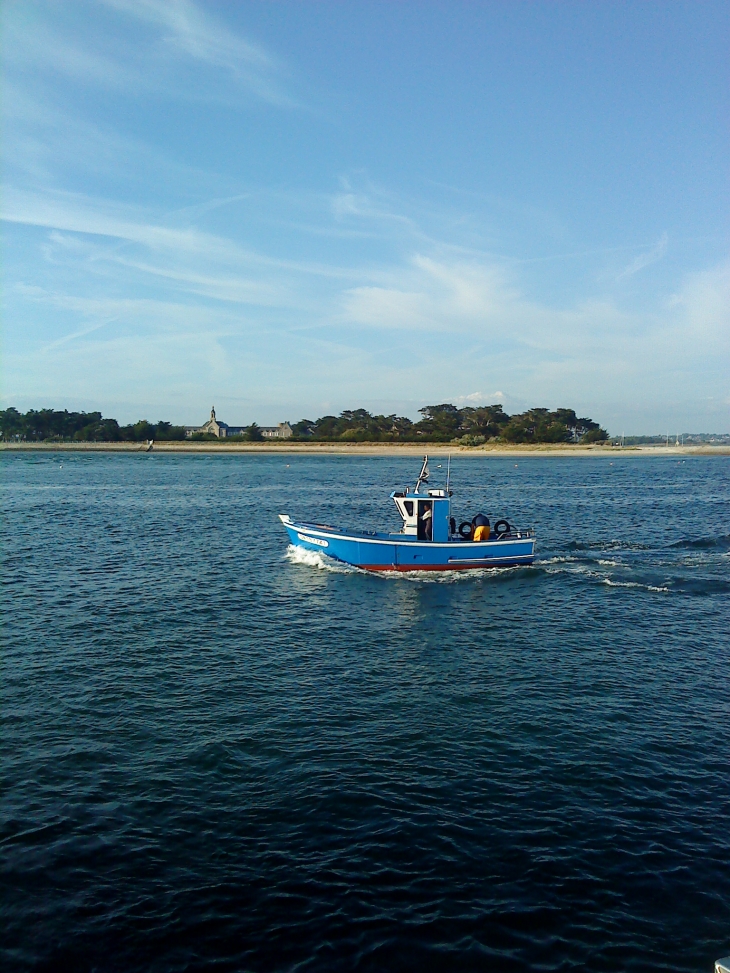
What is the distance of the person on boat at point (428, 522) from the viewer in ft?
143

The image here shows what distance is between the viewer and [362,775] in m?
17.8

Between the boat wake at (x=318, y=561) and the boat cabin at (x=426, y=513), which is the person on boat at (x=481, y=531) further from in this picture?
the boat wake at (x=318, y=561)

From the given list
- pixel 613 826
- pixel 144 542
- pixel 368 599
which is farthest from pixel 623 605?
pixel 144 542

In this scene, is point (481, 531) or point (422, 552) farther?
point (481, 531)

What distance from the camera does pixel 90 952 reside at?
479 inches

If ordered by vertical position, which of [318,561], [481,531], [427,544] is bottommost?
[318,561]

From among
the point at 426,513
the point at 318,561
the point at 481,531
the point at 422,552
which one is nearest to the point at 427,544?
the point at 422,552

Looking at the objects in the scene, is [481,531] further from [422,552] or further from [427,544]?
[422,552]

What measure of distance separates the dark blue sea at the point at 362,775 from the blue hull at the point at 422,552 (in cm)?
351

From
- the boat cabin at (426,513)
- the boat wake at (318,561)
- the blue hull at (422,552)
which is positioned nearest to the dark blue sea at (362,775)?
the blue hull at (422,552)

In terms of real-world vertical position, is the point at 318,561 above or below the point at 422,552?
below

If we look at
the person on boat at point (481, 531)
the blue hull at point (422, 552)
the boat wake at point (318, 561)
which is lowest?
the boat wake at point (318, 561)

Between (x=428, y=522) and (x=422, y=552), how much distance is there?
1.97m

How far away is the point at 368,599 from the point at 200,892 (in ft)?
78.5
